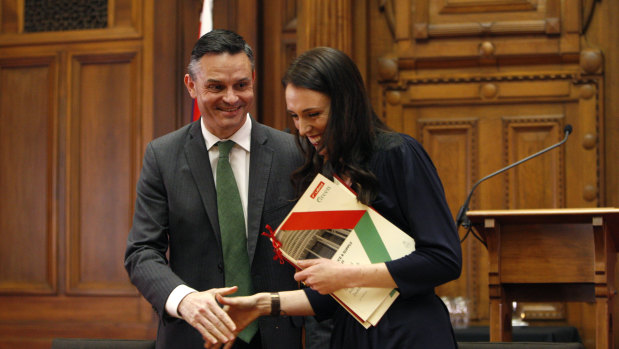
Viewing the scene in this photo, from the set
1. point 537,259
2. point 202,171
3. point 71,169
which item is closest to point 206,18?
point 71,169

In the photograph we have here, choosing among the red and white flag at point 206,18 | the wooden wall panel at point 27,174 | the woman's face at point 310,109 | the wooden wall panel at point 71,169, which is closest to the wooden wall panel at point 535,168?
the red and white flag at point 206,18

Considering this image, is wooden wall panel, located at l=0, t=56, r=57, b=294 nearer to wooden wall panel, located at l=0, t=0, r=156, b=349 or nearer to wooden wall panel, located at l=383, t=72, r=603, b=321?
wooden wall panel, located at l=0, t=0, r=156, b=349

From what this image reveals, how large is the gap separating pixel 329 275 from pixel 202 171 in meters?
0.62

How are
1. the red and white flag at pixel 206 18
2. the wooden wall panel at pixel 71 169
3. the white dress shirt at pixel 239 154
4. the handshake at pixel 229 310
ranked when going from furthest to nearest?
the wooden wall panel at pixel 71 169, the red and white flag at pixel 206 18, the white dress shirt at pixel 239 154, the handshake at pixel 229 310

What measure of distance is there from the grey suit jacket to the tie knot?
4 cm

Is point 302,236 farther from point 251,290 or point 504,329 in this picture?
point 504,329

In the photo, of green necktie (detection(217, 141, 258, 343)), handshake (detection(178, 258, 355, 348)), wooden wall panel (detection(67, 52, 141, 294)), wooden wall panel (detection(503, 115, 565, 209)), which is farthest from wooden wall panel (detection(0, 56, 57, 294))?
handshake (detection(178, 258, 355, 348))

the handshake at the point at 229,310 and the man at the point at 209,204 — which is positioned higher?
the man at the point at 209,204

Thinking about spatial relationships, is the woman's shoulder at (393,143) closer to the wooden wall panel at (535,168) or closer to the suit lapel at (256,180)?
the suit lapel at (256,180)

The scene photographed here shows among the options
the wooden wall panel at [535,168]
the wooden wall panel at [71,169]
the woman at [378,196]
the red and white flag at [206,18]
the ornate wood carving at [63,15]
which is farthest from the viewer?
the ornate wood carving at [63,15]

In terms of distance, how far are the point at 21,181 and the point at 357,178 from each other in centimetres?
386

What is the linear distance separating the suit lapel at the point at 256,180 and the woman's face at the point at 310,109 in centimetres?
35

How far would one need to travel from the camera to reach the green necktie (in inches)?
79.8

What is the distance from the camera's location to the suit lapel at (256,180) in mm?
2023
